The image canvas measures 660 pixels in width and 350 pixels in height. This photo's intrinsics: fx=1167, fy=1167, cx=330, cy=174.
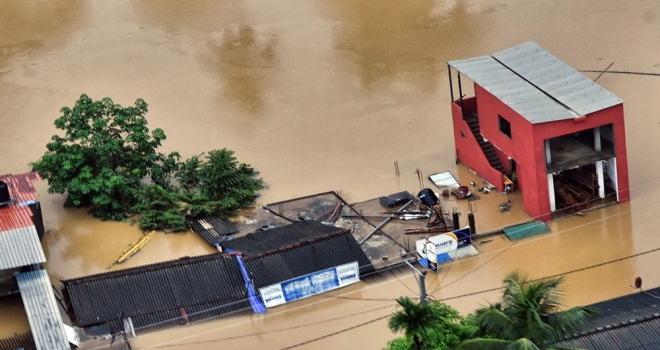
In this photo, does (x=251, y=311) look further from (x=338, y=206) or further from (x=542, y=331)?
(x=542, y=331)

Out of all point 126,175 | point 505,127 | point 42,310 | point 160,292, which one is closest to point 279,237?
point 160,292

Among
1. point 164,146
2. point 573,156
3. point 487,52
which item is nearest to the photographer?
point 573,156

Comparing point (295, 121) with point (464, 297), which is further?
point (295, 121)

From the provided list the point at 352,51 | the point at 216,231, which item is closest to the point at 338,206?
the point at 216,231

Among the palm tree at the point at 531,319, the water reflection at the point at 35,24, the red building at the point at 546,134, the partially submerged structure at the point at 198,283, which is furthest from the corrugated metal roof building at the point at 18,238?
the water reflection at the point at 35,24

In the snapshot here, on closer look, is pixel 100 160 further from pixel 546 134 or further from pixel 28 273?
pixel 546 134

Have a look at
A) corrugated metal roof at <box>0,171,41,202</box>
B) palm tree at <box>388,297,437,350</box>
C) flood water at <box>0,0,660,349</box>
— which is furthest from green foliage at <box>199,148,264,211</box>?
palm tree at <box>388,297,437,350</box>
